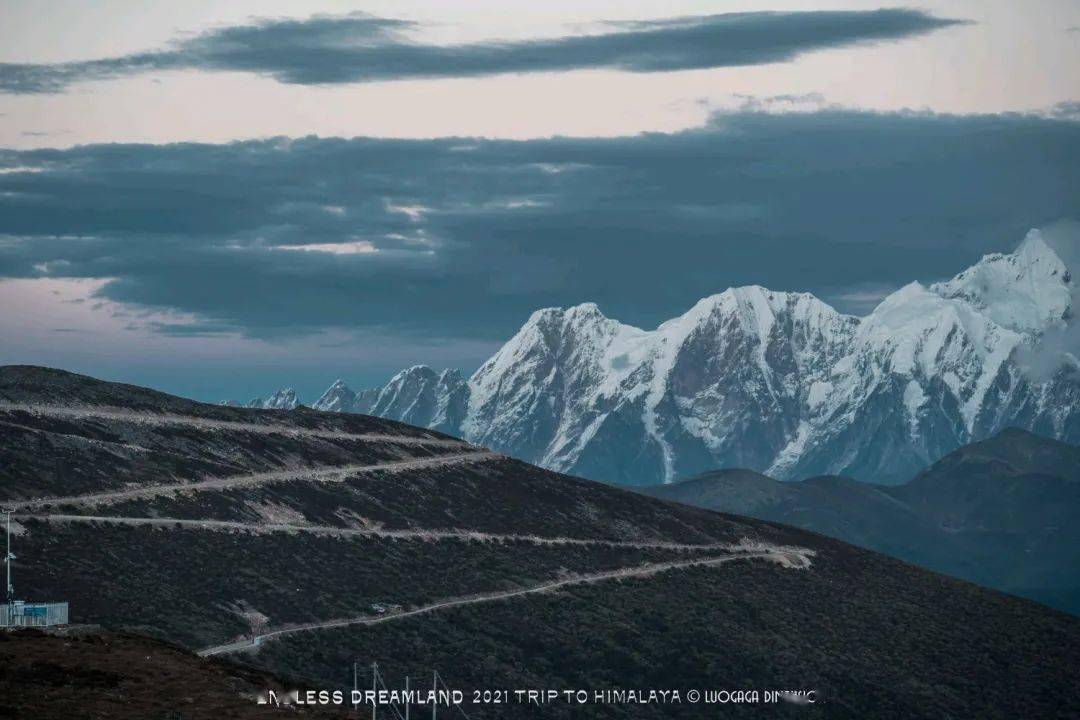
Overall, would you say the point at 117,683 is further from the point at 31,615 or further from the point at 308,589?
the point at 308,589

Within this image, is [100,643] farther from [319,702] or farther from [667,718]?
[667,718]

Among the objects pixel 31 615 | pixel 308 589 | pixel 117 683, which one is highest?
pixel 31 615

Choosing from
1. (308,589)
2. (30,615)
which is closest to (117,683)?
(30,615)

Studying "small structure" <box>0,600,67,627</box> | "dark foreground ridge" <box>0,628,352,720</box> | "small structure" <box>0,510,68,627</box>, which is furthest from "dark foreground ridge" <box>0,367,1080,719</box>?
"dark foreground ridge" <box>0,628,352,720</box>

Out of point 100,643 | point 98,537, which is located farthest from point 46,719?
point 98,537

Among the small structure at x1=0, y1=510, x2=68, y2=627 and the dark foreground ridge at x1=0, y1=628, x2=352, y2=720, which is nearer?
the dark foreground ridge at x1=0, y1=628, x2=352, y2=720

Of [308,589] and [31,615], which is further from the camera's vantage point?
[308,589]

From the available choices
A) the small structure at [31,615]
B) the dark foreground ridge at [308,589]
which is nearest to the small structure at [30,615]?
the small structure at [31,615]

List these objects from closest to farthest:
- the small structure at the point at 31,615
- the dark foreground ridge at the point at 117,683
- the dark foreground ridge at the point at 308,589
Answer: the dark foreground ridge at the point at 117,683 → the small structure at the point at 31,615 → the dark foreground ridge at the point at 308,589

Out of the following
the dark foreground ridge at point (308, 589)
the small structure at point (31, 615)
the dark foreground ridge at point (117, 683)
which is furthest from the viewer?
the dark foreground ridge at point (308, 589)

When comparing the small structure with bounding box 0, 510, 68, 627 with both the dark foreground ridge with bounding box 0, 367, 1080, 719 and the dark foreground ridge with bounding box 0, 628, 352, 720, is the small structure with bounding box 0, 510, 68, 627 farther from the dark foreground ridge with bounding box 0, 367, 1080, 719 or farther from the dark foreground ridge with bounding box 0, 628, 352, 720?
the dark foreground ridge with bounding box 0, 367, 1080, 719

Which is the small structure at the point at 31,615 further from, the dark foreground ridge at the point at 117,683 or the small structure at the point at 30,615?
the dark foreground ridge at the point at 117,683
